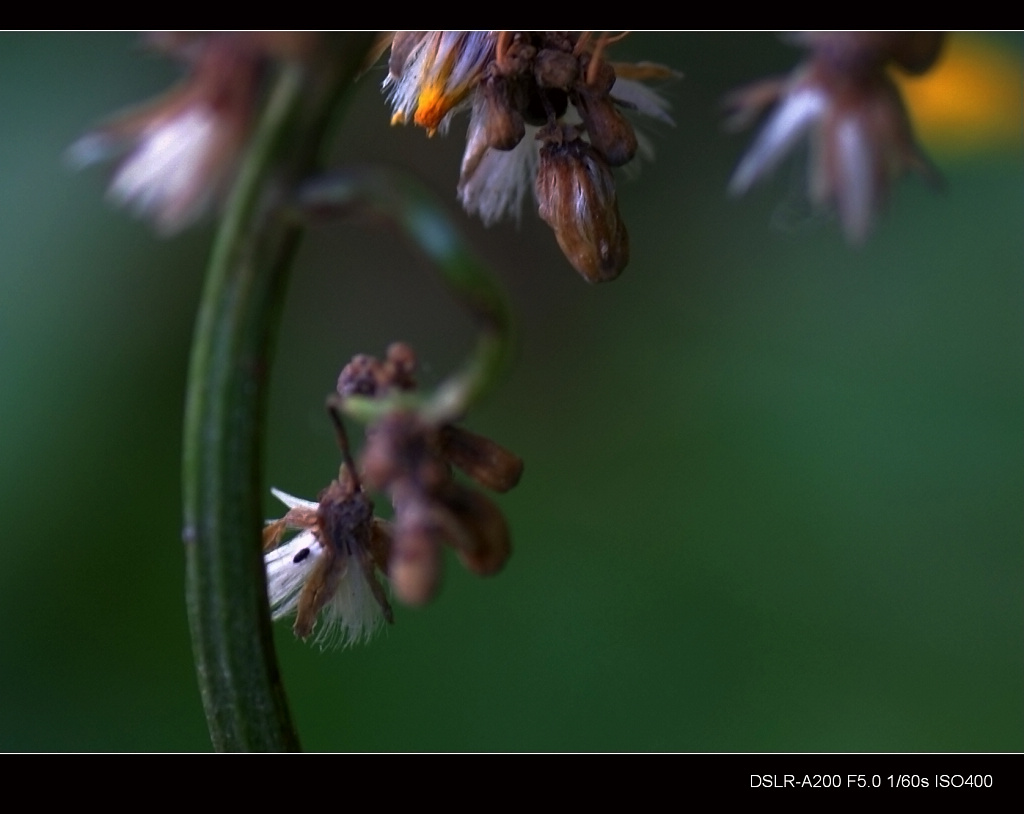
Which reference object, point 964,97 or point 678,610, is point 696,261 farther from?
point 964,97

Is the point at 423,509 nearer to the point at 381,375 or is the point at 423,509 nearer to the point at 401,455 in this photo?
the point at 401,455

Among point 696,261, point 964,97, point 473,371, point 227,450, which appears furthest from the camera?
point 696,261

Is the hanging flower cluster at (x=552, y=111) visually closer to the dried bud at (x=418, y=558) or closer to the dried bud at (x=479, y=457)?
the dried bud at (x=479, y=457)

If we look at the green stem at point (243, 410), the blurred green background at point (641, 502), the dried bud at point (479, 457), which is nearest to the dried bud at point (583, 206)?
the dried bud at point (479, 457)

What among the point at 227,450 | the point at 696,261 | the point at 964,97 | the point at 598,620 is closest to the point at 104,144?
the point at 227,450

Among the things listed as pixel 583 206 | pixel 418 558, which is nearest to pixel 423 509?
pixel 418 558

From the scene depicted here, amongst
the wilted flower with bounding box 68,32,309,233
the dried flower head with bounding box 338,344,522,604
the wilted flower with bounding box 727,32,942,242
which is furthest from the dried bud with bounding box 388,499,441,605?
the wilted flower with bounding box 727,32,942,242

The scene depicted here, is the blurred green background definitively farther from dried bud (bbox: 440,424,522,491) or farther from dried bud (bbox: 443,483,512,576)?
dried bud (bbox: 443,483,512,576)
